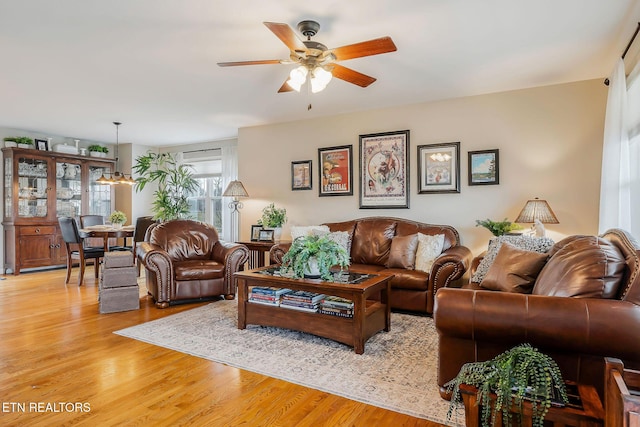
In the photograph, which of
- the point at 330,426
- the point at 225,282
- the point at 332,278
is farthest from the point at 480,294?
the point at 225,282

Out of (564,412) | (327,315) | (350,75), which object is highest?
(350,75)

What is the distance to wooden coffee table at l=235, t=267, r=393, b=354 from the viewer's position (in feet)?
9.41

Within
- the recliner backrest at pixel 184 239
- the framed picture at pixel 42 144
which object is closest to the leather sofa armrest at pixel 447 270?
the recliner backrest at pixel 184 239

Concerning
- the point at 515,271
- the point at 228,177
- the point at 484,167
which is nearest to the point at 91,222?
the point at 228,177

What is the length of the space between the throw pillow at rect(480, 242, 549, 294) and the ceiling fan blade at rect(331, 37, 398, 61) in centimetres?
165

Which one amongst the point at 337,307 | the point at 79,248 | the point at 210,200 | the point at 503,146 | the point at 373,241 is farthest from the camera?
the point at 210,200

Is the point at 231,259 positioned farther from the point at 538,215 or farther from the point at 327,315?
the point at 538,215

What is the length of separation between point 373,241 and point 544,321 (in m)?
2.97

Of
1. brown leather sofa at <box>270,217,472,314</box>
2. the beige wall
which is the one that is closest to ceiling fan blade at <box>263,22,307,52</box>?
the beige wall

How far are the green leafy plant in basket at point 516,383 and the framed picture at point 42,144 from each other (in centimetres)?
752

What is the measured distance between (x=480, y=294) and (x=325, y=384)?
3.68 feet

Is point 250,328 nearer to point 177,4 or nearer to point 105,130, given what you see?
point 177,4

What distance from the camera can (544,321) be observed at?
5.77ft

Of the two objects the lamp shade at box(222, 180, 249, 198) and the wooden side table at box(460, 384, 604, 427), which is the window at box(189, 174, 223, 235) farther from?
the wooden side table at box(460, 384, 604, 427)
